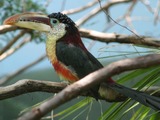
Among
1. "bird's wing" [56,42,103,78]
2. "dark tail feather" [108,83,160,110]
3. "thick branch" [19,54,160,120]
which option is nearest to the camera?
"thick branch" [19,54,160,120]

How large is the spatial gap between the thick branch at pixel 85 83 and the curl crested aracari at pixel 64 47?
0.36m

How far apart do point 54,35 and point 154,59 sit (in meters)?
0.48

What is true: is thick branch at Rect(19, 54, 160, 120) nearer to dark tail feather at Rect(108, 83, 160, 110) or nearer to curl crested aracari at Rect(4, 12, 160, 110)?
dark tail feather at Rect(108, 83, 160, 110)

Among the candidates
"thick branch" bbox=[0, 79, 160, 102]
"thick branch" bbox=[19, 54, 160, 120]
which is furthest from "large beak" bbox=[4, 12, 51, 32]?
"thick branch" bbox=[19, 54, 160, 120]

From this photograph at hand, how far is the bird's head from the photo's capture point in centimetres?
84

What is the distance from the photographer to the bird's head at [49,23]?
2.74 feet

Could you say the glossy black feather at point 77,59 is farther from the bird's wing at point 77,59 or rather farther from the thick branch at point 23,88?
the thick branch at point 23,88

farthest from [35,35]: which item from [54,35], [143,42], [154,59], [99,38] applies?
[154,59]

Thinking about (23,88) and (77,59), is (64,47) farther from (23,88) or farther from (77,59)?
(23,88)

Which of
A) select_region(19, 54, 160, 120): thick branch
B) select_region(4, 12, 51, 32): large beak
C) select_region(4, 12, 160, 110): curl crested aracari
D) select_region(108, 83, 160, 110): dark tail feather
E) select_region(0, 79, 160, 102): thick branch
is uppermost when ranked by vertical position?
select_region(4, 12, 51, 32): large beak

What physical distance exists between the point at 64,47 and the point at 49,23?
0.22 feet

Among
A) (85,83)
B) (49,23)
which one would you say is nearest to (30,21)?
(49,23)

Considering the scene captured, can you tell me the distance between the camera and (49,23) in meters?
0.85

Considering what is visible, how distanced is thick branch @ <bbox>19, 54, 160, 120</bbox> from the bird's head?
1.53 feet
